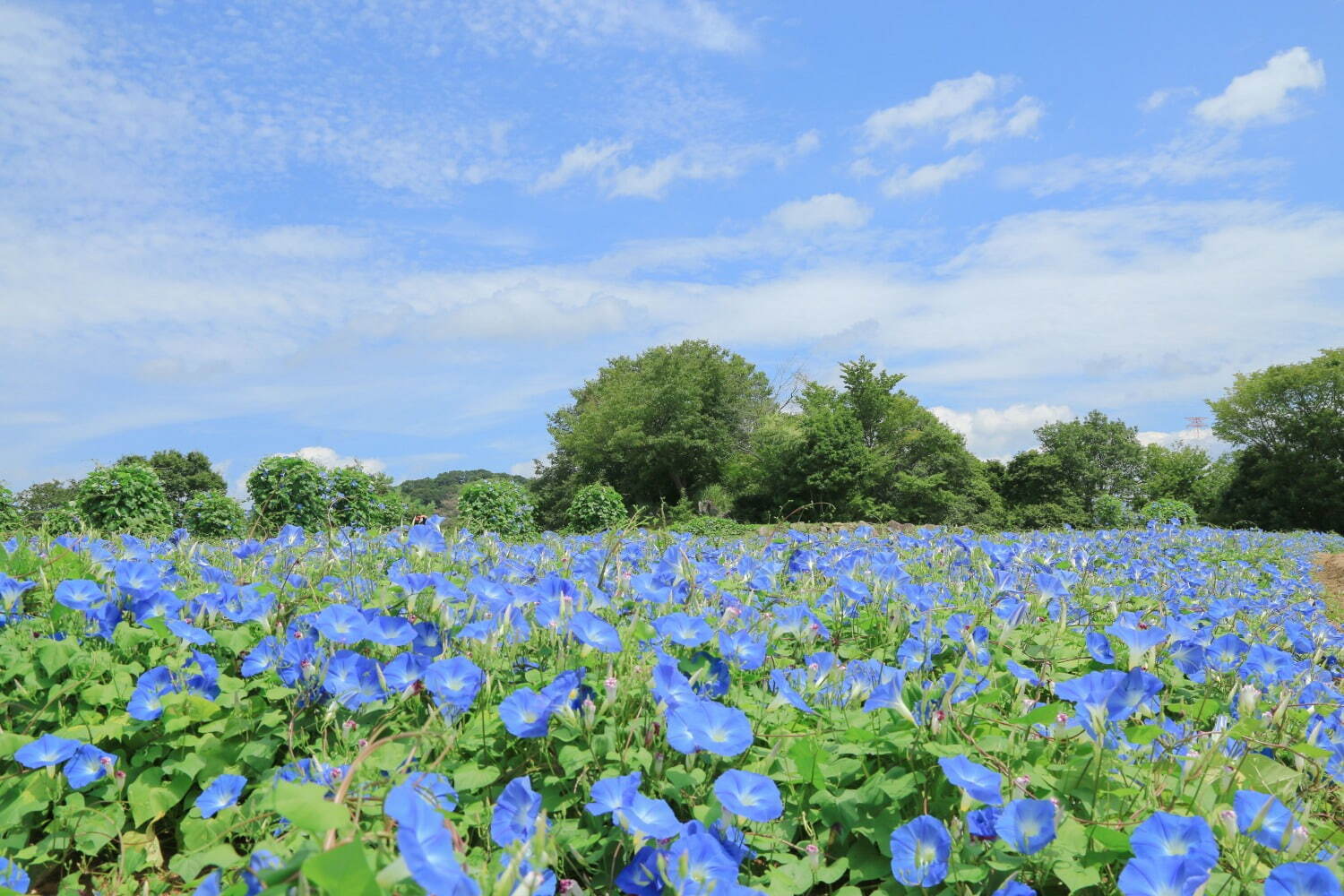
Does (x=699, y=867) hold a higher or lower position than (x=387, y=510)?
lower

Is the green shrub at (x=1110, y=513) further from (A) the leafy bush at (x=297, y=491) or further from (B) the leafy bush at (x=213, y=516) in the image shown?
(B) the leafy bush at (x=213, y=516)

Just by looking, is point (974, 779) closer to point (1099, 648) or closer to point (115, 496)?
point (1099, 648)

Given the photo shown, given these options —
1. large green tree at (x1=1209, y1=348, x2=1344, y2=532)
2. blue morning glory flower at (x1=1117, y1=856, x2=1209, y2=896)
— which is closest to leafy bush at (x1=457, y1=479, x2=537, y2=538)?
blue morning glory flower at (x1=1117, y1=856, x2=1209, y2=896)

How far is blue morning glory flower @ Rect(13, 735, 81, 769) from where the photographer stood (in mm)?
1991

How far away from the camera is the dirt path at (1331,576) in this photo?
9.59m

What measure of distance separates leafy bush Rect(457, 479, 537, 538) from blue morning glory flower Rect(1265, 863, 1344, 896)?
14271 mm

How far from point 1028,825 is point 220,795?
1796mm

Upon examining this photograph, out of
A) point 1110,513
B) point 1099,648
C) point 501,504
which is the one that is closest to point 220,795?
point 1099,648

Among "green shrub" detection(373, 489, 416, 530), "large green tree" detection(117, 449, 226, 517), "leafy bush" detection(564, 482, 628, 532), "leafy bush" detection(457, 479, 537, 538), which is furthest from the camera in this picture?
"large green tree" detection(117, 449, 226, 517)

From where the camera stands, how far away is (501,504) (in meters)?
16.5

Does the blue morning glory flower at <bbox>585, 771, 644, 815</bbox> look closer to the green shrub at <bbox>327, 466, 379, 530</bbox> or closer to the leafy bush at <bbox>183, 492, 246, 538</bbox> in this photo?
the green shrub at <bbox>327, 466, 379, 530</bbox>

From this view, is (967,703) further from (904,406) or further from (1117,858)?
(904,406)

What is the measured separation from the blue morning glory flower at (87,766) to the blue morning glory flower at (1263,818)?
102 inches

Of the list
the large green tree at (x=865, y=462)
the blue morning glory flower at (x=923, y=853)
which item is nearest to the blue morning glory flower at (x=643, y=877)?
the blue morning glory flower at (x=923, y=853)
